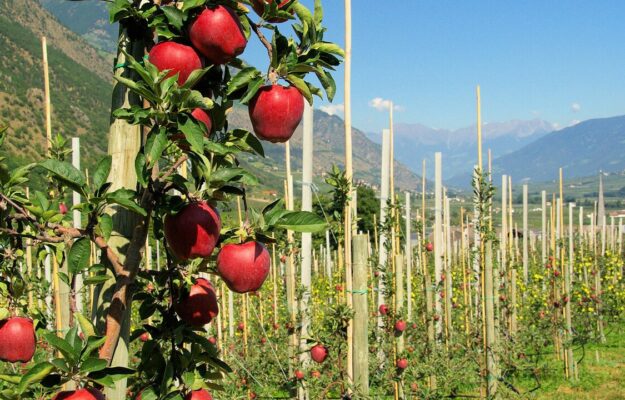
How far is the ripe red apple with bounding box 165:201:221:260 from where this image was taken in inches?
40.0

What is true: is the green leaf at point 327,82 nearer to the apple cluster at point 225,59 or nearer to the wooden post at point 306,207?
the apple cluster at point 225,59

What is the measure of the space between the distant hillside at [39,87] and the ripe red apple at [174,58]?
4042 centimetres

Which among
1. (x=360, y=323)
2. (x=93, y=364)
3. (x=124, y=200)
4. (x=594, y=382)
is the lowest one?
(x=594, y=382)

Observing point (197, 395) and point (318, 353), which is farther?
point (318, 353)

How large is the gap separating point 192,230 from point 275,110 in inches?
10.4

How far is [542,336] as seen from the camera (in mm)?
10148

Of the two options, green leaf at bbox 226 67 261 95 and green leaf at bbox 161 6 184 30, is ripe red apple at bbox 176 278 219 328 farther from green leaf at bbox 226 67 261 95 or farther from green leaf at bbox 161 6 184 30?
green leaf at bbox 161 6 184 30

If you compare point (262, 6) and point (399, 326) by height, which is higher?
point (262, 6)

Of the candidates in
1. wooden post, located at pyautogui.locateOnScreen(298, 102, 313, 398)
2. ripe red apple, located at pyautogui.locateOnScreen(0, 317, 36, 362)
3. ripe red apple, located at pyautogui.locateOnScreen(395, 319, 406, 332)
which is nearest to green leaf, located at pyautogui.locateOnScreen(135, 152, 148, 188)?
ripe red apple, located at pyautogui.locateOnScreen(0, 317, 36, 362)

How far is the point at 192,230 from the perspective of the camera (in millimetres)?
1016

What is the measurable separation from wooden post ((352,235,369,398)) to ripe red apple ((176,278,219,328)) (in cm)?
275

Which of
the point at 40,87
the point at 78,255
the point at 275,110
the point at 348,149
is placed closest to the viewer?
the point at 78,255

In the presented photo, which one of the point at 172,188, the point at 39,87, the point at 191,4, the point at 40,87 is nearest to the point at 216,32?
the point at 191,4

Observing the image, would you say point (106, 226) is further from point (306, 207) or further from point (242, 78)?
point (306, 207)
